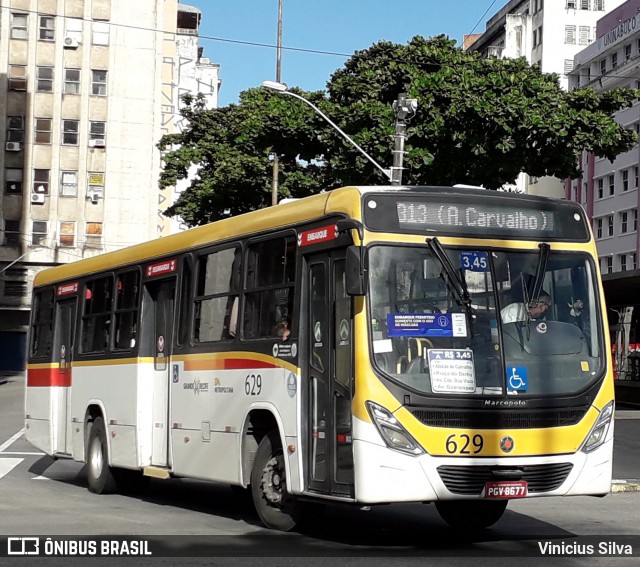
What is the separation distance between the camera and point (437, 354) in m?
10.2

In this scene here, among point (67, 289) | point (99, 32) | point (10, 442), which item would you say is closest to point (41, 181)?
point (99, 32)

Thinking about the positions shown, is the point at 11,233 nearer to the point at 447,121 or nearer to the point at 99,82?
the point at 99,82

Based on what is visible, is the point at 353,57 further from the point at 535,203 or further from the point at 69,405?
the point at 535,203

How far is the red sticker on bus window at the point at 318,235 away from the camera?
10828 millimetres

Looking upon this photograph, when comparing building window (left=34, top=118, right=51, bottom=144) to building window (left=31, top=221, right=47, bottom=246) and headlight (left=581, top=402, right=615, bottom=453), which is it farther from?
headlight (left=581, top=402, right=615, bottom=453)

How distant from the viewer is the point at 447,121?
36656 mm

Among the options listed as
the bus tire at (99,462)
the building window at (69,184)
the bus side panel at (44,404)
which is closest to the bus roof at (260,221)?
the bus side panel at (44,404)

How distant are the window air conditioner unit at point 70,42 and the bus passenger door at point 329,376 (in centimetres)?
6291

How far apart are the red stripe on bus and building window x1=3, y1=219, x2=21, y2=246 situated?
52566 mm

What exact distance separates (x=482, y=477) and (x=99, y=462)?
700 centimetres

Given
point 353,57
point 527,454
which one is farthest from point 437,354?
point 353,57

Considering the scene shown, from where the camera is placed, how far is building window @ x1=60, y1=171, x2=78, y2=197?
71000 mm

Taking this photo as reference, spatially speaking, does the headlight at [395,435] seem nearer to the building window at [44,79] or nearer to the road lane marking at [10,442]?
the road lane marking at [10,442]

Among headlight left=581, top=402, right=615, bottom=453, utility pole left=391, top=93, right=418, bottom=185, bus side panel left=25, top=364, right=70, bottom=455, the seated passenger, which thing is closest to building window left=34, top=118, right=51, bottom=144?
utility pole left=391, top=93, right=418, bottom=185
